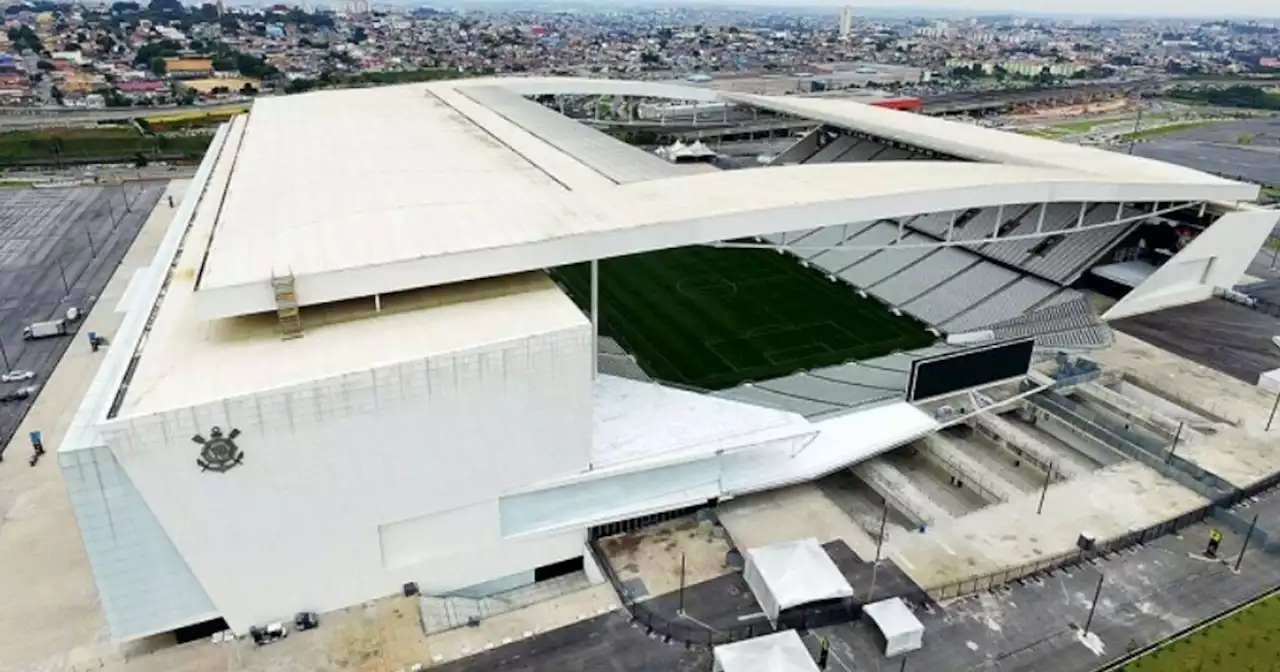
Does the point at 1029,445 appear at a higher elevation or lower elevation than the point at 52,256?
higher

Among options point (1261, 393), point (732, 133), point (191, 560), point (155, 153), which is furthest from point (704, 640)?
point (155, 153)

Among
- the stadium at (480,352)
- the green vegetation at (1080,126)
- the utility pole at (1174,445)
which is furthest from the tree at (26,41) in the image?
the utility pole at (1174,445)

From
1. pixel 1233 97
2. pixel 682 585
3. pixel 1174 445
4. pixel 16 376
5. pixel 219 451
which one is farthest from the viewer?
pixel 1233 97

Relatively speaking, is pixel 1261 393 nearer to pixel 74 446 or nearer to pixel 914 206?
pixel 914 206

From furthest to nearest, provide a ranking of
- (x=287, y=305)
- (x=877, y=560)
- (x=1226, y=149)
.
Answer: (x=1226, y=149)
(x=877, y=560)
(x=287, y=305)

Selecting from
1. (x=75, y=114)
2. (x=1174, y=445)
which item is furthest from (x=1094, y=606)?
(x=75, y=114)

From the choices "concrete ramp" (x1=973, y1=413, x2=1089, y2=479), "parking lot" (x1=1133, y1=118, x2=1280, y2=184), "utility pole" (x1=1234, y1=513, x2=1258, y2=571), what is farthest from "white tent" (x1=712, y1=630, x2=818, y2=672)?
"parking lot" (x1=1133, y1=118, x2=1280, y2=184)

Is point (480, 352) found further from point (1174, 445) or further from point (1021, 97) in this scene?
point (1021, 97)
